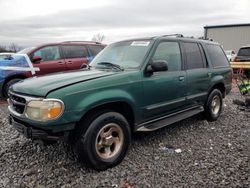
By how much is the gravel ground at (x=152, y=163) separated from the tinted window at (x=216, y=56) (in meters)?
1.58

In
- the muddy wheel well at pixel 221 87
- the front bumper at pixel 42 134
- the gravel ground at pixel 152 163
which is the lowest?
the gravel ground at pixel 152 163

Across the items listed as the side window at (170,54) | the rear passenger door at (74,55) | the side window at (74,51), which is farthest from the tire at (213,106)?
the side window at (74,51)

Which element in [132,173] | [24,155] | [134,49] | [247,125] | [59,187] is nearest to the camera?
[59,187]

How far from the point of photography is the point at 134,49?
15.2 ft

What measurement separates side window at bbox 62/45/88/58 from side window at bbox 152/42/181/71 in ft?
16.0

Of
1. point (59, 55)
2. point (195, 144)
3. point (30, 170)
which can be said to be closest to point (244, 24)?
point (59, 55)

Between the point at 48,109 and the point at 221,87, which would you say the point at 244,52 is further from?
the point at 48,109

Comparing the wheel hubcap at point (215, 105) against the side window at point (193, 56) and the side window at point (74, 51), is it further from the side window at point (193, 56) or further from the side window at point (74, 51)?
the side window at point (74, 51)

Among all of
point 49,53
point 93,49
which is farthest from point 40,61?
point 93,49

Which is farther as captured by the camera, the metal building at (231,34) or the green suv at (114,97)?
the metal building at (231,34)

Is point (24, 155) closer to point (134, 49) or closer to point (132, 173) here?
point (132, 173)

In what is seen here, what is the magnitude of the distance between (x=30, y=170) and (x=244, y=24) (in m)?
31.8

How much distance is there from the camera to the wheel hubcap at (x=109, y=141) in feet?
12.1

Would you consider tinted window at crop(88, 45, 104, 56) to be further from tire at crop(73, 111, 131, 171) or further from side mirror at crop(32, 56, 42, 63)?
tire at crop(73, 111, 131, 171)
